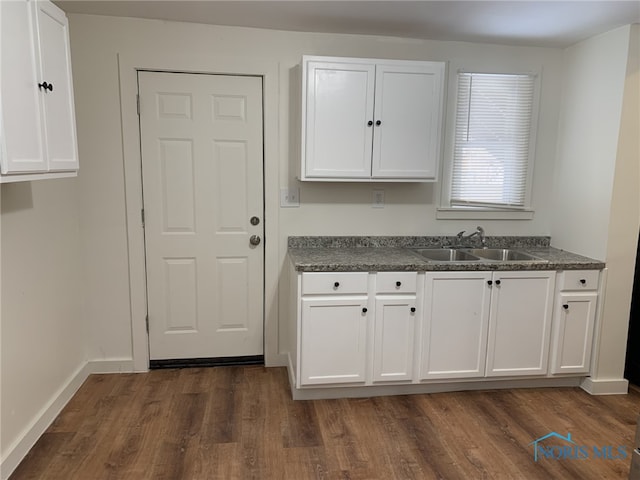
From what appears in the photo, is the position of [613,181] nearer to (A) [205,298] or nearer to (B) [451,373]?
(B) [451,373]

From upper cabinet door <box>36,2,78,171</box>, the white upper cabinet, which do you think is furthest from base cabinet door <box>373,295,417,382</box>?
upper cabinet door <box>36,2,78,171</box>

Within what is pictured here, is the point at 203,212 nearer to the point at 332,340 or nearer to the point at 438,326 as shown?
the point at 332,340

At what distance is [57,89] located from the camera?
2.03 metres

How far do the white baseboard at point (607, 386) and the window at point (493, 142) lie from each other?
125 centimetres

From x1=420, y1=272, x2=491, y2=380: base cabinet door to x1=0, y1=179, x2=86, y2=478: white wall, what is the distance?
7.01 ft

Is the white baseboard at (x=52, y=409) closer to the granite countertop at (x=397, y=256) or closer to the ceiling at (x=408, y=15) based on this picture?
the granite countertop at (x=397, y=256)

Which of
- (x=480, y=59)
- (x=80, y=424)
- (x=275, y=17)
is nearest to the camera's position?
(x=80, y=424)

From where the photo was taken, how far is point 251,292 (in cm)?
321

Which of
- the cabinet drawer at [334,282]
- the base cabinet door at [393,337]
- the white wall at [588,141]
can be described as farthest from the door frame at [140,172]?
the white wall at [588,141]

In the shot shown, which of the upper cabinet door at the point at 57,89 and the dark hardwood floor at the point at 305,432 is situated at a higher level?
the upper cabinet door at the point at 57,89

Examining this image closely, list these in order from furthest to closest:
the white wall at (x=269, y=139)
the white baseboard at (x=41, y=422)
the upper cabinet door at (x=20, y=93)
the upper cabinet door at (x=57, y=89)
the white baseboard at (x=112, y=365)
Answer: the white baseboard at (x=112, y=365) < the white wall at (x=269, y=139) < the white baseboard at (x=41, y=422) < the upper cabinet door at (x=57, y=89) < the upper cabinet door at (x=20, y=93)

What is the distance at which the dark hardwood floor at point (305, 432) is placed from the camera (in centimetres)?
216

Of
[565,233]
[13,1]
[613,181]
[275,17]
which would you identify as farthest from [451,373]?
[13,1]

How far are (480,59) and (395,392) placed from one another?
231cm
